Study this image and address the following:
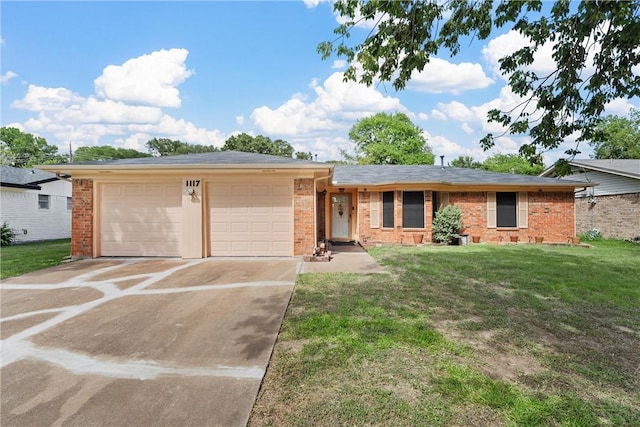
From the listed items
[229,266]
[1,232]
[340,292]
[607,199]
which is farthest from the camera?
[607,199]

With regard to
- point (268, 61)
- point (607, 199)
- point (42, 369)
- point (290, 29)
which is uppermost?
point (268, 61)

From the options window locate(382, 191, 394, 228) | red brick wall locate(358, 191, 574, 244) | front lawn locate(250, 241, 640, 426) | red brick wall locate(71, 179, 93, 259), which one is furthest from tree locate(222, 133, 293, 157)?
front lawn locate(250, 241, 640, 426)

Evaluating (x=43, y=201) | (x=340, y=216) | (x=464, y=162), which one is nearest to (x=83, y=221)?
(x=340, y=216)

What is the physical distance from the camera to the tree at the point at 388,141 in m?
35.3

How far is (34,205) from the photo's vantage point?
1518cm

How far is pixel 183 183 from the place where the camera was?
29.1ft

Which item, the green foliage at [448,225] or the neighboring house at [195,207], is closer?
the neighboring house at [195,207]

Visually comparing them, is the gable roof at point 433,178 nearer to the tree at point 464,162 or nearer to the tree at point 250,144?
the tree at point 250,144

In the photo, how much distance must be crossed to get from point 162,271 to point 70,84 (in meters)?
12.6

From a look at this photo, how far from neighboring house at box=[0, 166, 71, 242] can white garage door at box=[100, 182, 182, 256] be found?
8.30 m

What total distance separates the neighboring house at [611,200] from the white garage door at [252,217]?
1260 cm

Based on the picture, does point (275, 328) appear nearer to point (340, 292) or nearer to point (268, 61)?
point (340, 292)

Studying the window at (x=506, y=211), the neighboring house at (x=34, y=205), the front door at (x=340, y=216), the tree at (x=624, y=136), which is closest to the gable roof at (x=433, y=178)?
the window at (x=506, y=211)

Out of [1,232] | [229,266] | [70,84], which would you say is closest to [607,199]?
[229,266]
